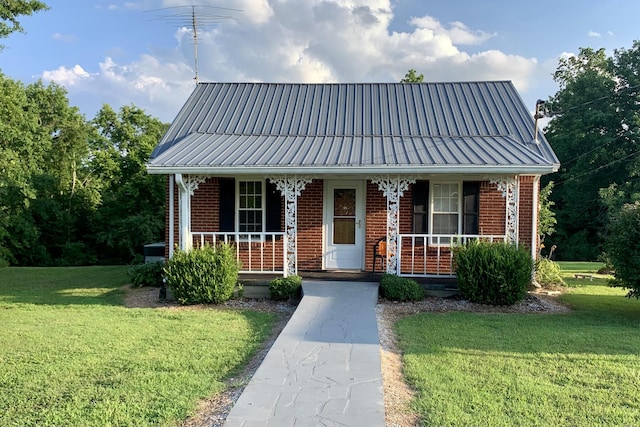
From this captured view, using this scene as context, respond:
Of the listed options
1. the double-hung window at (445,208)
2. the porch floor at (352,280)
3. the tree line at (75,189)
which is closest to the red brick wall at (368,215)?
the double-hung window at (445,208)

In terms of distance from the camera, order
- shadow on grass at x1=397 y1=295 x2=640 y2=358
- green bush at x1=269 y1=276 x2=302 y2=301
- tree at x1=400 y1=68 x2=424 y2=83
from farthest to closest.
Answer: tree at x1=400 y1=68 x2=424 y2=83
green bush at x1=269 y1=276 x2=302 y2=301
shadow on grass at x1=397 y1=295 x2=640 y2=358

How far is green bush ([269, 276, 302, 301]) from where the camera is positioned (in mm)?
9047

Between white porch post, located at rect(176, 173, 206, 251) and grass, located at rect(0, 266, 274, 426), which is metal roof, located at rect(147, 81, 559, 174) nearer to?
white porch post, located at rect(176, 173, 206, 251)

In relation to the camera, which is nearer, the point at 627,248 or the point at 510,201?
the point at 627,248

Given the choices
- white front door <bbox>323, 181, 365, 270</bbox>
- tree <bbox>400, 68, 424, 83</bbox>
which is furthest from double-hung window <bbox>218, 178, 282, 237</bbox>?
tree <bbox>400, 68, 424, 83</bbox>

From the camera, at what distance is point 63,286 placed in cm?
1166

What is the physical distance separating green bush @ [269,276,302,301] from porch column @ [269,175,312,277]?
1.40 feet

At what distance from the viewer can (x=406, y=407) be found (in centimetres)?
406

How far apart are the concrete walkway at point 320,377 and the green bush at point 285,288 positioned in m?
1.47

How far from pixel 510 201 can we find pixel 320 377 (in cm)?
641

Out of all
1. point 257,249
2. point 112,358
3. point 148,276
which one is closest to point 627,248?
point 257,249

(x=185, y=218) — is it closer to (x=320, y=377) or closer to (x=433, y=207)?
(x=433, y=207)

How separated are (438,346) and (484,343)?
0.67 metres

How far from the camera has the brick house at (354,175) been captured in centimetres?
940
